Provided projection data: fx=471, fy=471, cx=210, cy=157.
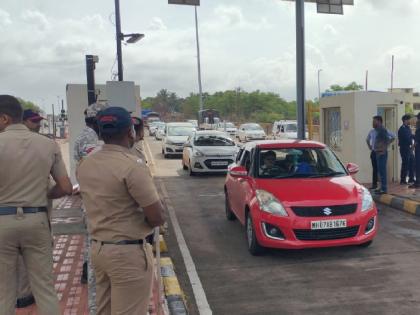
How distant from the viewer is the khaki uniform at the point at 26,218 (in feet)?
11.4

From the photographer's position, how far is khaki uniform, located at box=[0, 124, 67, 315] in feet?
11.4

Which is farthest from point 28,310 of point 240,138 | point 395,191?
point 240,138

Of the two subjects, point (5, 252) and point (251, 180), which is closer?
point (5, 252)

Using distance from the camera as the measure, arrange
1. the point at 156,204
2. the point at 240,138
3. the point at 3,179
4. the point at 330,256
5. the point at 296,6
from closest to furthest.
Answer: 1. the point at 156,204
2. the point at 3,179
3. the point at 330,256
4. the point at 296,6
5. the point at 240,138

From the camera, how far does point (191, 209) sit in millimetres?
10086

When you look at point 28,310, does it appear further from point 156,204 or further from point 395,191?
point 395,191

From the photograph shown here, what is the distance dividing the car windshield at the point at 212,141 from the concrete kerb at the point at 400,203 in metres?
6.90

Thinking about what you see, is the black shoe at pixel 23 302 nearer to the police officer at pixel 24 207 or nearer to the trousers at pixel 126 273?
the police officer at pixel 24 207

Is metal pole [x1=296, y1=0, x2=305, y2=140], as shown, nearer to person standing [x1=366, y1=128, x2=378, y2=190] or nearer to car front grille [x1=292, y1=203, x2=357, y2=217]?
person standing [x1=366, y1=128, x2=378, y2=190]

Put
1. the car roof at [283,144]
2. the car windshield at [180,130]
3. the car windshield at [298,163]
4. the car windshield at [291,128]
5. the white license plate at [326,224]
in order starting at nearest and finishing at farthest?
the white license plate at [326,224] → the car windshield at [298,163] → the car roof at [283,144] → the car windshield at [180,130] → the car windshield at [291,128]

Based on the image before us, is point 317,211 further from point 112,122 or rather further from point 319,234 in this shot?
point 112,122

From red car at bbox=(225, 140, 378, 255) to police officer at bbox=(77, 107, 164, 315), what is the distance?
349cm

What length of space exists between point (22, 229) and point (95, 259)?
0.90 meters

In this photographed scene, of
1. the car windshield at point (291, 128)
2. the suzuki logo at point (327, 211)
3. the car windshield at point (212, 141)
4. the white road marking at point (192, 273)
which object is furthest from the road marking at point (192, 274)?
the car windshield at point (291, 128)
